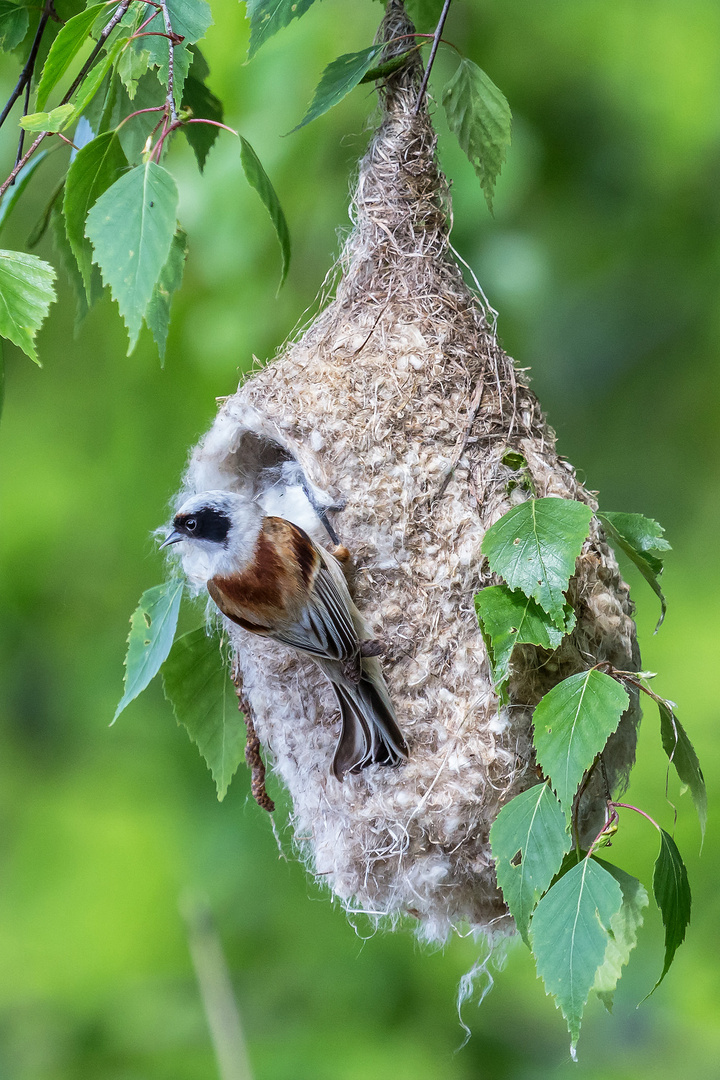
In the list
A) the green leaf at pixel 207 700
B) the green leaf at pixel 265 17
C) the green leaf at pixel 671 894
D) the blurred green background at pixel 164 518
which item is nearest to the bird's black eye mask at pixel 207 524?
the green leaf at pixel 207 700

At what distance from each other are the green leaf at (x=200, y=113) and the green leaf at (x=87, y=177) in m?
0.40

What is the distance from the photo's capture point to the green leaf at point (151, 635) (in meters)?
1.35

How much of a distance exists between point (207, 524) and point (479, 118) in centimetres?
73

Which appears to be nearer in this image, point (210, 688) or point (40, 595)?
point (210, 688)

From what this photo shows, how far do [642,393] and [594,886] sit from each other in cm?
187

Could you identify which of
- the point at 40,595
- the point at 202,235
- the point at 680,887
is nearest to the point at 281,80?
the point at 202,235

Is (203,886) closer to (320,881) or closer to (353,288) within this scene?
(320,881)

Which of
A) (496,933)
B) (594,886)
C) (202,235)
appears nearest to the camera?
(594,886)

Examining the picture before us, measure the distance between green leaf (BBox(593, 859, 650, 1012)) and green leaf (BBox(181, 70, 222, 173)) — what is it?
120 cm

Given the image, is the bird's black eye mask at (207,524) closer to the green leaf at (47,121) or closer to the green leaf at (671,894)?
the green leaf at (47,121)

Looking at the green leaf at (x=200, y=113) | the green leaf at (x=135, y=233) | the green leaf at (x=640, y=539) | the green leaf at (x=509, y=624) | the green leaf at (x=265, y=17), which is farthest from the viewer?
the green leaf at (x=200, y=113)

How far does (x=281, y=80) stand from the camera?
196cm

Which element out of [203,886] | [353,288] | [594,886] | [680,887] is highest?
[353,288]

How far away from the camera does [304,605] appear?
4.20 feet
